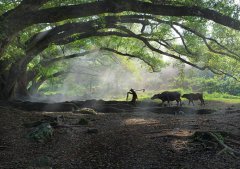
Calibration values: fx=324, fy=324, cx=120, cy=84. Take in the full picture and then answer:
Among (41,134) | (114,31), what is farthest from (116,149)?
(114,31)

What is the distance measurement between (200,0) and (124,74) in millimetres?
55487

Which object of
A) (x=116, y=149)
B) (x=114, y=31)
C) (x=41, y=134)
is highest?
(x=114, y=31)

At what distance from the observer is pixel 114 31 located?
82.6ft

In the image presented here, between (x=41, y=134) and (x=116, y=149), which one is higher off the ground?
(x=41, y=134)

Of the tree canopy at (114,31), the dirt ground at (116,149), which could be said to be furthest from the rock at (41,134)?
the tree canopy at (114,31)

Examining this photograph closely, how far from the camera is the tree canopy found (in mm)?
14125

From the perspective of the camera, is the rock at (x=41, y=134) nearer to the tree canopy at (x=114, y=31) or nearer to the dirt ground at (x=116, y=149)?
the dirt ground at (x=116, y=149)

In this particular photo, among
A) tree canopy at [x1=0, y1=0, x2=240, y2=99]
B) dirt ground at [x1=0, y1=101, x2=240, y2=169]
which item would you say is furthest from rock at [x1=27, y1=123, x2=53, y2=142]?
tree canopy at [x1=0, y1=0, x2=240, y2=99]

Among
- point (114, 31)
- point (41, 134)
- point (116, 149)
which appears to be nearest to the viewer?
point (116, 149)

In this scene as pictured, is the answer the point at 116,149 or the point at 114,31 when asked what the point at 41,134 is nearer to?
the point at 116,149

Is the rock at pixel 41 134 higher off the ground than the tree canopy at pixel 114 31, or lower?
lower

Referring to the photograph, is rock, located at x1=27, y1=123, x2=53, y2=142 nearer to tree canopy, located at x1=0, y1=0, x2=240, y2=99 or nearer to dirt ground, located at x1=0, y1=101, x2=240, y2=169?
dirt ground, located at x1=0, y1=101, x2=240, y2=169

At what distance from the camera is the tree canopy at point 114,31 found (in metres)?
14.1

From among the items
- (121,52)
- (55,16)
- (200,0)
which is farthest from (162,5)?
(121,52)
